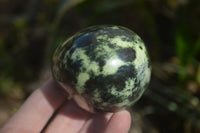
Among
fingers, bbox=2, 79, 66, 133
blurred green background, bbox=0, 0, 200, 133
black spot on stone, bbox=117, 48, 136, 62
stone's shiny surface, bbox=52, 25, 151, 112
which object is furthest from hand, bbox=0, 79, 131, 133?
blurred green background, bbox=0, 0, 200, 133

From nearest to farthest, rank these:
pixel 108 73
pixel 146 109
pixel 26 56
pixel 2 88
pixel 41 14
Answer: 1. pixel 108 73
2. pixel 146 109
3. pixel 2 88
4. pixel 26 56
5. pixel 41 14

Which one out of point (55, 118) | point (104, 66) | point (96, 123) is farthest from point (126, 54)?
point (55, 118)

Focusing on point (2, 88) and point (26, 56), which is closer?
point (2, 88)

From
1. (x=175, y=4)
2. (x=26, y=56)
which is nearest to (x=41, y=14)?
(x=26, y=56)

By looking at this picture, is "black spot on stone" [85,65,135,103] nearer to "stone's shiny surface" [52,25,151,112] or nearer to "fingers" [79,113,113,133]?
"stone's shiny surface" [52,25,151,112]

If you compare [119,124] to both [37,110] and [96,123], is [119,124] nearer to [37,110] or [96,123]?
[96,123]

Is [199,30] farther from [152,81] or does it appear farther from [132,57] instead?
[132,57]

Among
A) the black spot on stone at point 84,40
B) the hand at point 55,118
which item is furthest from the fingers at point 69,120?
the black spot on stone at point 84,40
